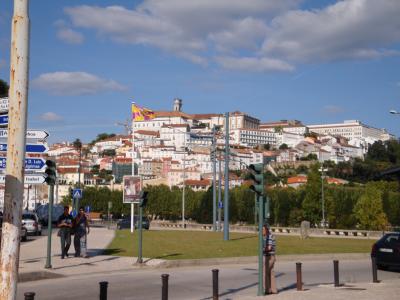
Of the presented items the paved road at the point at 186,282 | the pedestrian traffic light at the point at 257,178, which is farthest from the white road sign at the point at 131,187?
the pedestrian traffic light at the point at 257,178

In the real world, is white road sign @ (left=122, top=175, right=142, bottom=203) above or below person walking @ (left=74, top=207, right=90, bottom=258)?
above

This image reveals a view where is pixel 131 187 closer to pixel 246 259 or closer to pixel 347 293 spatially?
pixel 246 259

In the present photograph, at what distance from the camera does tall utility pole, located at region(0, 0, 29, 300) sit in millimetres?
6352

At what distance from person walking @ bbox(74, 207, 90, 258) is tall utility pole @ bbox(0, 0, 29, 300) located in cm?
1430

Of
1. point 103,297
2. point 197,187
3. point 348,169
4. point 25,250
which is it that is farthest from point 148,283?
point 348,169

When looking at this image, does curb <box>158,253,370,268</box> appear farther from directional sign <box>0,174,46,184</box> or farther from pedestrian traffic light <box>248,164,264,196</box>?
pedestrian traffic light <box>248,164,264,196</box>

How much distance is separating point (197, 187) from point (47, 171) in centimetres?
15186

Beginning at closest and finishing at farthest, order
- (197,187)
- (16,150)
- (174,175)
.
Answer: (16,150) → (197,187) → (174,175)

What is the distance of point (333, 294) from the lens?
12492 millimetres

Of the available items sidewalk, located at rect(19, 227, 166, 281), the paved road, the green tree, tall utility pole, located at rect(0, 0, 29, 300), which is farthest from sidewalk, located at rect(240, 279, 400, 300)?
the green tree

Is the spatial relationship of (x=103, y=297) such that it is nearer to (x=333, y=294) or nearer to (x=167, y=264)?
(x=333, y=294)

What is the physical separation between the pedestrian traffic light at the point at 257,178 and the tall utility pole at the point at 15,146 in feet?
23.0

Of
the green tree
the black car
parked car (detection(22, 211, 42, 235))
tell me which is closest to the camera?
the black car

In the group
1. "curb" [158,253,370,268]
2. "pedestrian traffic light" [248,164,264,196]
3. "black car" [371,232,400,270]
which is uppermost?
"pedestrian traffic light" [248,164,264,196]
